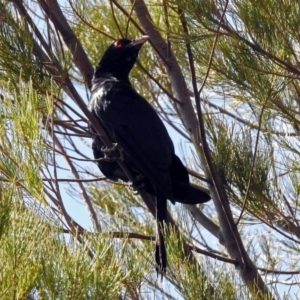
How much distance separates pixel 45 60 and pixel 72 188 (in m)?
1.25

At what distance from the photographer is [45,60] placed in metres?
2.76

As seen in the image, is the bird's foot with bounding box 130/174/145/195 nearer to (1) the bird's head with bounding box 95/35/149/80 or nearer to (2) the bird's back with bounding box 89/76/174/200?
(2) the bird's back with bounding box 89/76/174/200

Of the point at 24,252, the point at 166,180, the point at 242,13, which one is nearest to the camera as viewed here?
the point at 24,252

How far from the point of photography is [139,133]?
3.09 metres

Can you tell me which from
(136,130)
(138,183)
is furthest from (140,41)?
(138,183)

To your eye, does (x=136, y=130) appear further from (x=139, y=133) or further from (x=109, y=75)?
(x=109, y=75)

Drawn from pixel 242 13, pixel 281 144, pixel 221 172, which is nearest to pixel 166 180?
pixel 221 172

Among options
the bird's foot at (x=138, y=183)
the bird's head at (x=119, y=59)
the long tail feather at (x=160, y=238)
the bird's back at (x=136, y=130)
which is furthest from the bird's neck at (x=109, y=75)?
the long tail feather at (x=160, y=238)

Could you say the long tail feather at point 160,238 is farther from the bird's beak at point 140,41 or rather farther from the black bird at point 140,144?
the bird's beak at point 140,41

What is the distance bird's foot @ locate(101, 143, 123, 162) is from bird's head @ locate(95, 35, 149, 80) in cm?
61

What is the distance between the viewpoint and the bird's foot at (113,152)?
288 centimetres

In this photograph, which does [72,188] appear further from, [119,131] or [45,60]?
[45,60]

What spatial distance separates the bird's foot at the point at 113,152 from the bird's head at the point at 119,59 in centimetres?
61

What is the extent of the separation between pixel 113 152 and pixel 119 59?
71 centimetres
